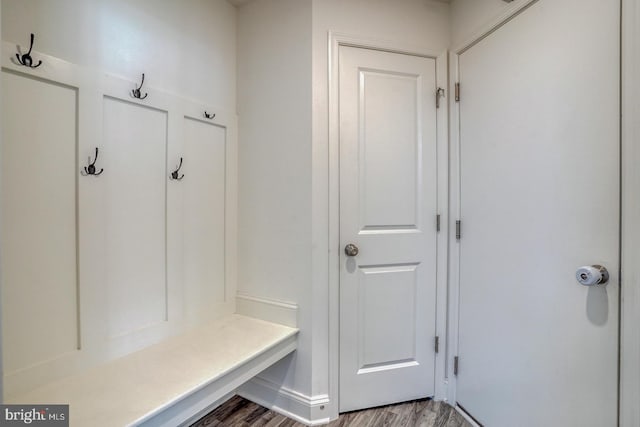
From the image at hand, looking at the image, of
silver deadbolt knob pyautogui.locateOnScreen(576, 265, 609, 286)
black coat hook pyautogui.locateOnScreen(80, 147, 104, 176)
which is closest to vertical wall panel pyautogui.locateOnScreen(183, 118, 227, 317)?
black coat hook pyautogui.locateOnScreen(80, 147, 104, 176)

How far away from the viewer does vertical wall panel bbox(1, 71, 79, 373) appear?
97 centimetres

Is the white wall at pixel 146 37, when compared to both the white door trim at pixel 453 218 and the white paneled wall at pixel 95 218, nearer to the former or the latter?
the white paneled wall at pixel 95 218

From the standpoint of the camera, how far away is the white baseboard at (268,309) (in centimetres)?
156

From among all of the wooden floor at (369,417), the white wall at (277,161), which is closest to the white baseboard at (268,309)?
the white wall at (277,161)

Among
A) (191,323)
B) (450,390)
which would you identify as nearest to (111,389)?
(191,323)

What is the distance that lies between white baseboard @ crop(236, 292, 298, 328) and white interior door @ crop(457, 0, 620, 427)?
918 millimetres

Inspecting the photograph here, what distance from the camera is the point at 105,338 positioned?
1.19m

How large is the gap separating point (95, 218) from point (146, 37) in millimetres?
834

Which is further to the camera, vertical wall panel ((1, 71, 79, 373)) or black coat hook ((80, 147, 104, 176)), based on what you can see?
black coat hook ((80, 147, 104, 176))

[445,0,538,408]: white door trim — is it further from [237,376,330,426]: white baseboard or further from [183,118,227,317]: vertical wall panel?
[183,118,227,317]: vertical wall panel
